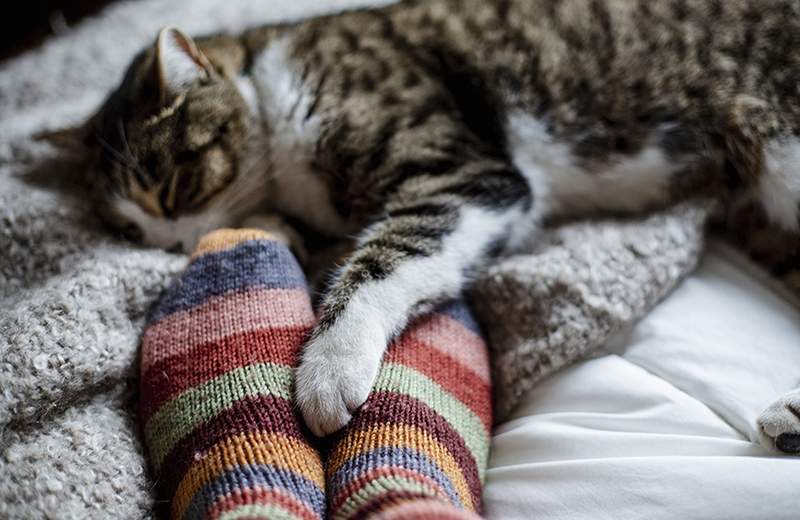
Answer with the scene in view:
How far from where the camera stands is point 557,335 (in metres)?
0.94

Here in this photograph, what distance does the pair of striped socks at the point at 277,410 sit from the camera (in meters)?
0.70

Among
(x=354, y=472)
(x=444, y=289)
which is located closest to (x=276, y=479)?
(x=354, y=472)

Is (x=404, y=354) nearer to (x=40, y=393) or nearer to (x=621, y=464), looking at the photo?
(x=621, y=464)

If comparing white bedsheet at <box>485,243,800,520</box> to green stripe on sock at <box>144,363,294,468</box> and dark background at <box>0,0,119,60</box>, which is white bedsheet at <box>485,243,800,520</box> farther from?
dark background at <box>0,0,119,60</box>

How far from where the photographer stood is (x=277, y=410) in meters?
0.78

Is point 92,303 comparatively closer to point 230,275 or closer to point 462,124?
point 230,275

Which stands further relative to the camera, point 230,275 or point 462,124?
point 462,124

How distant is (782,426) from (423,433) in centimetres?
40

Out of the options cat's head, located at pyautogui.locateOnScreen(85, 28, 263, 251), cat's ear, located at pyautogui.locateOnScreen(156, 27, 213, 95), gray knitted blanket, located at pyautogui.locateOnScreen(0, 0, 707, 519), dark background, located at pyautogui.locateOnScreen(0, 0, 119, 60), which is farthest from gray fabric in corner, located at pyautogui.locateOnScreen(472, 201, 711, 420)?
dark background, located at pyautogui.locateOnScreen(0, 0, 119, 60)

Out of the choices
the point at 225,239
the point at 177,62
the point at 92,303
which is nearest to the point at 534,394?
the point at 225,239

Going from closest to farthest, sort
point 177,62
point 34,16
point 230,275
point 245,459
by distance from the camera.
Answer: point 245,459, point 230,275, point 177,62, point 34,16

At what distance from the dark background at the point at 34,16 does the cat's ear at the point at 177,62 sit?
2.13 feet

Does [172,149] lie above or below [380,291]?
above

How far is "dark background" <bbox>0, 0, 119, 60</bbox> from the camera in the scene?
1.57 meters
